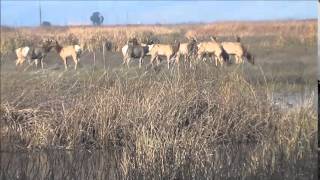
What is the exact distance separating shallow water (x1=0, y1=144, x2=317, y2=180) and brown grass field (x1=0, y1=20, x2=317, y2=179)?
0.04 feet

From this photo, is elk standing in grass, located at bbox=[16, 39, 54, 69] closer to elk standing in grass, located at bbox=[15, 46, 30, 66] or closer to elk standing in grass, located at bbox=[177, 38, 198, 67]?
elk standing in grass, located at bbox=[15, 46, 30, 66]

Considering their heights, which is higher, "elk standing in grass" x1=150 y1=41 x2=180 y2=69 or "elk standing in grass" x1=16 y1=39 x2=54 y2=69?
"elk standing in grass" x1=150 y1=41 x2=180 y2=69

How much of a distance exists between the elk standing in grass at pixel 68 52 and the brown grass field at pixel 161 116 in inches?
6.0

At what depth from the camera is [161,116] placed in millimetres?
7492

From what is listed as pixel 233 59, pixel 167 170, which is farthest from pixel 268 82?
pixel 167 170

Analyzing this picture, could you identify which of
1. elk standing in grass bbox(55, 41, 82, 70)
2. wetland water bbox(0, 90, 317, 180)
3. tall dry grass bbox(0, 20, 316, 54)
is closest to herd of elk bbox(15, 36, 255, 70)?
elk standing in grass bbox(55, 41, 82, 70)

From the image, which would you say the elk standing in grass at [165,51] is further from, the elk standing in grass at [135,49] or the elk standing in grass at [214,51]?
the elk standing in grass at [214,51]

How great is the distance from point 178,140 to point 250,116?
175cm

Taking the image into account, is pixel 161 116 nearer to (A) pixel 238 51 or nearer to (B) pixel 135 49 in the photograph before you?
(B) pixel 135 49

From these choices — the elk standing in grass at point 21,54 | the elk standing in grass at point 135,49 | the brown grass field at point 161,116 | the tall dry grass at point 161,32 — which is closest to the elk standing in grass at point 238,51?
the tall dry grass at point 161,32

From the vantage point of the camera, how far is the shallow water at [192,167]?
6078 millimetres

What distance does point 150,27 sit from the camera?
32.0ft

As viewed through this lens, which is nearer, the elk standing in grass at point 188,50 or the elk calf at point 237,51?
the elk standing in grass at point 188,50

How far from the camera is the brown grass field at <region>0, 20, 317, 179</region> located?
630 centimetres
